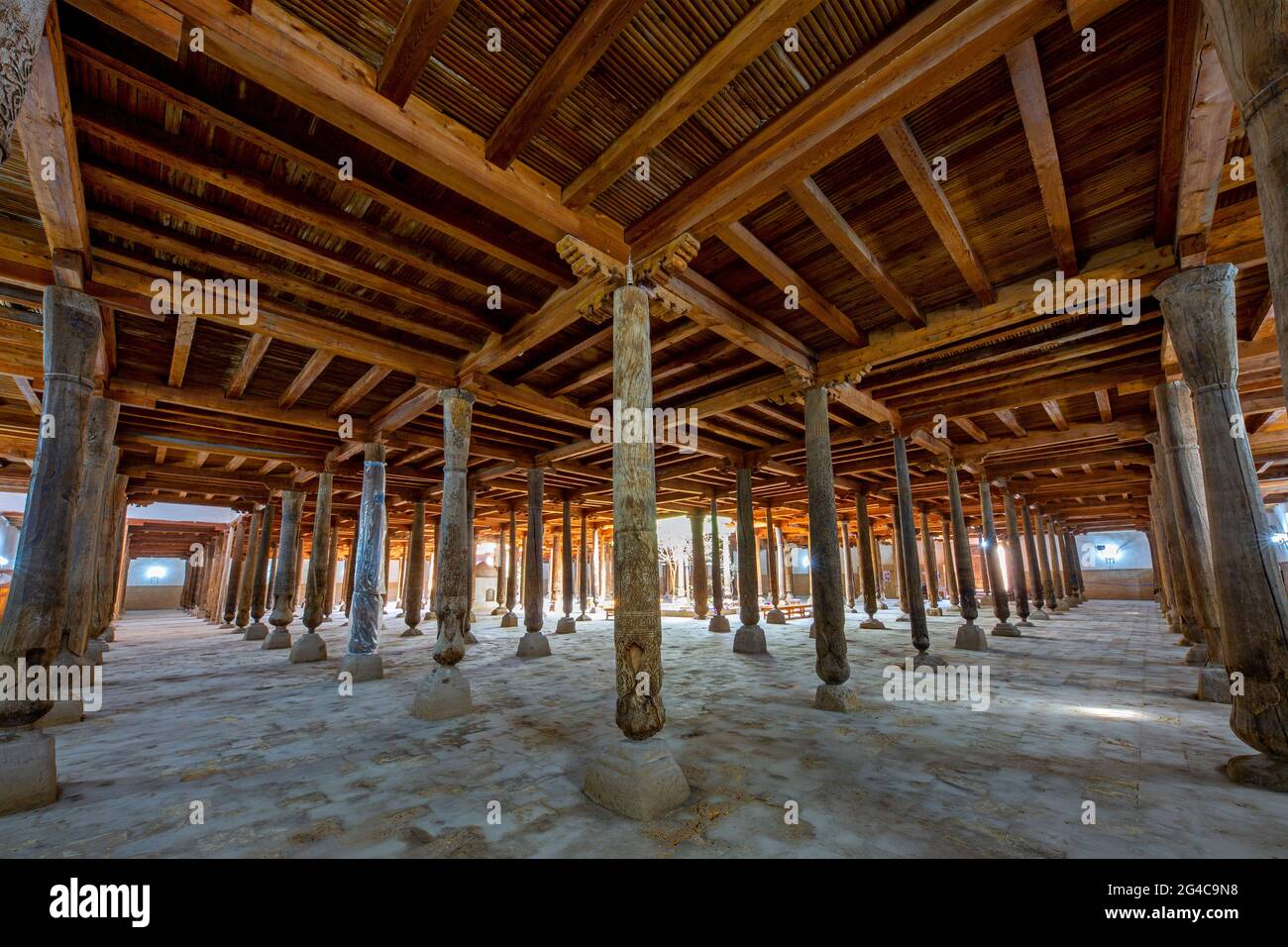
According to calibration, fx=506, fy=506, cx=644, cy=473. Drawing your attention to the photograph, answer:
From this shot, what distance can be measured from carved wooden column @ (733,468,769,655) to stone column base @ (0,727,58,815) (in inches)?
414

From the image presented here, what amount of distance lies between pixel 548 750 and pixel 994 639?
12973 mm

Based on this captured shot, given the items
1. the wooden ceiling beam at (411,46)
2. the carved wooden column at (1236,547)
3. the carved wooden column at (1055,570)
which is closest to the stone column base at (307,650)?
the wooden ceiling beam at (411,46)

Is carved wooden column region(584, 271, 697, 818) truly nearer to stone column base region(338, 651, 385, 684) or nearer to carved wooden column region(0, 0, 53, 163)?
carved wooden column region(0, 0, 53, 163)

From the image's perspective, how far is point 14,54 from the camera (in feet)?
6.54

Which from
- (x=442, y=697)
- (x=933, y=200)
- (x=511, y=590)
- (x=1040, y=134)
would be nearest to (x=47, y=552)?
(x=442, y=697)

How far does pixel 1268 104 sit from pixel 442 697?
807cm

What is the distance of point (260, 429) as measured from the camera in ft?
36.3

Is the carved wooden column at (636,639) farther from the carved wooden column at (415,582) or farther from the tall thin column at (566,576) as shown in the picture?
the carved wooden column at (415,582)

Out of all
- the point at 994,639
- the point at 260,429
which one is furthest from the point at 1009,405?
the point at 260,429

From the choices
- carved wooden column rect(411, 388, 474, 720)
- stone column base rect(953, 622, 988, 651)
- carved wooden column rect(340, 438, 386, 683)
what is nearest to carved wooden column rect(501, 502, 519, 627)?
carved wooden column rect(340, 438, 386, 683)

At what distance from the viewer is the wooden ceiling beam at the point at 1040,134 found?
137 inches

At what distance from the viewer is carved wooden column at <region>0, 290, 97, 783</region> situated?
13.0 ft

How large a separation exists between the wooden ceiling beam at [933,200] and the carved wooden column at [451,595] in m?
5.99
